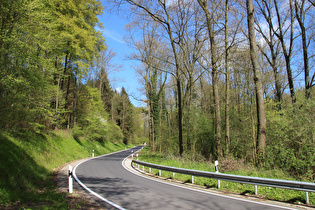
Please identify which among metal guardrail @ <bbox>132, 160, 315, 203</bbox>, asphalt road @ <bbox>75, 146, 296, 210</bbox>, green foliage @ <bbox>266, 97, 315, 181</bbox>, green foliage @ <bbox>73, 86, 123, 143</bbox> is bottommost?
asphalt road @ <bbox>75, 146, 296, 210</bbox>

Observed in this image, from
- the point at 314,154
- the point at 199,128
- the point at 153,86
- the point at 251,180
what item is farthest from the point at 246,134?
the point at 153,86

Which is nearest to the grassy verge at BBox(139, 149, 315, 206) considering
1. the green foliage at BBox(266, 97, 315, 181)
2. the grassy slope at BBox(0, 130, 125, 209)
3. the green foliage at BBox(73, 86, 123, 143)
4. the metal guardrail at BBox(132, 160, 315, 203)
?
the metal guardrail at BBox(132, 160, 315, 203)

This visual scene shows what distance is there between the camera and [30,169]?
10.8 meters

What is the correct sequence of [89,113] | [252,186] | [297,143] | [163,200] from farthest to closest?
[89,113] < [297,143] < [252,186] < [163,200]

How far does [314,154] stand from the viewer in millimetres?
7840

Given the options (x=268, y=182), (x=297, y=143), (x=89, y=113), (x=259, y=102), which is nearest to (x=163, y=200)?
(x=268, y=182)

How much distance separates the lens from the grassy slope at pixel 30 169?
21.2 feet

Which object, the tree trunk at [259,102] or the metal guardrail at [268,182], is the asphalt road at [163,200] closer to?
the metal guardrail at [268,182]

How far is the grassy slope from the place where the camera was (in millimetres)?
6473

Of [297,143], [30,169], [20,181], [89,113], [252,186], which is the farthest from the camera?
[89,113]

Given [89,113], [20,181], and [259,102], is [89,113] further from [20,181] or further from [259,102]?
[259,102]

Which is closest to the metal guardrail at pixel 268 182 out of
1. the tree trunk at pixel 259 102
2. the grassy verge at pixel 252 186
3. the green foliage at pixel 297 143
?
the grassy verge at pixel 252 186

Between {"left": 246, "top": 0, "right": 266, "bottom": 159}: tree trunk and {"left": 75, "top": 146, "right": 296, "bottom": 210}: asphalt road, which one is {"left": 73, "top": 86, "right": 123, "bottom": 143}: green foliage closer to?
{"left": 75, "top": 146, "right": 296, "bottom": 210}: asphalt road

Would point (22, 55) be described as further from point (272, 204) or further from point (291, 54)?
point (291, 54)
